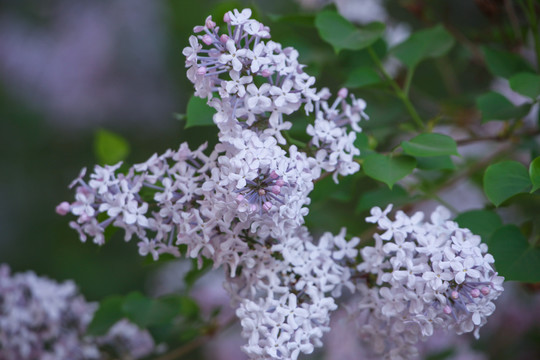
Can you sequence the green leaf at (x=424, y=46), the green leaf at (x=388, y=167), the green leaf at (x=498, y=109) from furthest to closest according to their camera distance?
the green leaf at (x=424, y=46)
the green leaf at (x=498, y=109)
the green leaf at (x=388, y=167)

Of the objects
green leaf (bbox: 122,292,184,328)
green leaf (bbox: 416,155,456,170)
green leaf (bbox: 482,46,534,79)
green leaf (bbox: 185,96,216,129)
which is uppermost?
green leaf (bbox: 482,46,534,79)

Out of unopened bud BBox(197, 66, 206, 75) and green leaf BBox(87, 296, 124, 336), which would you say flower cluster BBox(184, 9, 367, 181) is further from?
green leaf BBox(87, 296, 124, 336)

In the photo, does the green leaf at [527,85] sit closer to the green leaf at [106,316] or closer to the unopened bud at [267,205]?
the unopened bud at [267,205]

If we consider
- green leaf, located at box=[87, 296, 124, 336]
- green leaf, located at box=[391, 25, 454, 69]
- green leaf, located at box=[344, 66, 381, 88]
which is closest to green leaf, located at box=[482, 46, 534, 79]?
green leaf, located at box=[391, 25, 454, 69]

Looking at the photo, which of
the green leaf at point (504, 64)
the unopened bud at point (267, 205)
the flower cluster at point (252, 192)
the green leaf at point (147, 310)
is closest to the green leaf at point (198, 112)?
the flower cluster at point (252, 192)

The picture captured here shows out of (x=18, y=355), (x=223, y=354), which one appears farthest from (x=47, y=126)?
(x=18, y=355)

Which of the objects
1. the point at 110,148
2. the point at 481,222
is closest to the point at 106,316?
the point at 110,148
